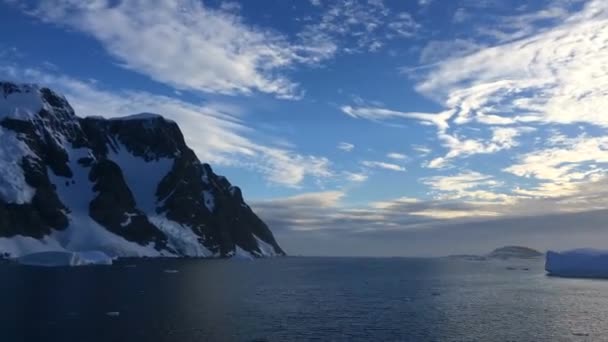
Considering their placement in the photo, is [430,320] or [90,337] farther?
[430,320]

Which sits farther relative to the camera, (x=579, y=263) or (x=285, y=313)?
(x=579, y=263)

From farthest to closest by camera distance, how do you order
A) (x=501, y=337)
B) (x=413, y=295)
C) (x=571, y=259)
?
1. (x=571, y=259)
2. (x=413, y=295)
3. (x=501, y=337)

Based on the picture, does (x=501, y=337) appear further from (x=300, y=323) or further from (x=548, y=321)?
(x=300, y=323)

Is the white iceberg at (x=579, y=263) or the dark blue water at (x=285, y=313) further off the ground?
the white iceberg at (x=579, y=263)

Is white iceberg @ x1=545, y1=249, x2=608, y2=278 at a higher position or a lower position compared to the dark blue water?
higher

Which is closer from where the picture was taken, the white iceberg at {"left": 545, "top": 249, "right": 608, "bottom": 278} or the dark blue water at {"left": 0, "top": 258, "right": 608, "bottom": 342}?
the dark blue water at {"left": 0, "top": 258, "right": 608, "bottom": 342}

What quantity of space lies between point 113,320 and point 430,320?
41115mm

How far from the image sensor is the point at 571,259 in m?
185

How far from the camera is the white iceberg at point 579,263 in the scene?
176000 millimetres

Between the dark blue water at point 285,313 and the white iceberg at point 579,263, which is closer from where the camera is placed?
the dark blue water at point 285,313

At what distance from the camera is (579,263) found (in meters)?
182

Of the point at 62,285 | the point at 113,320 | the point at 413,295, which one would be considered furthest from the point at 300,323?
the point at 62,285

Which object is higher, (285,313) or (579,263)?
(579,263)

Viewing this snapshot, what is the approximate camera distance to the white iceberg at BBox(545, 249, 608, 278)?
176000 millimetres
